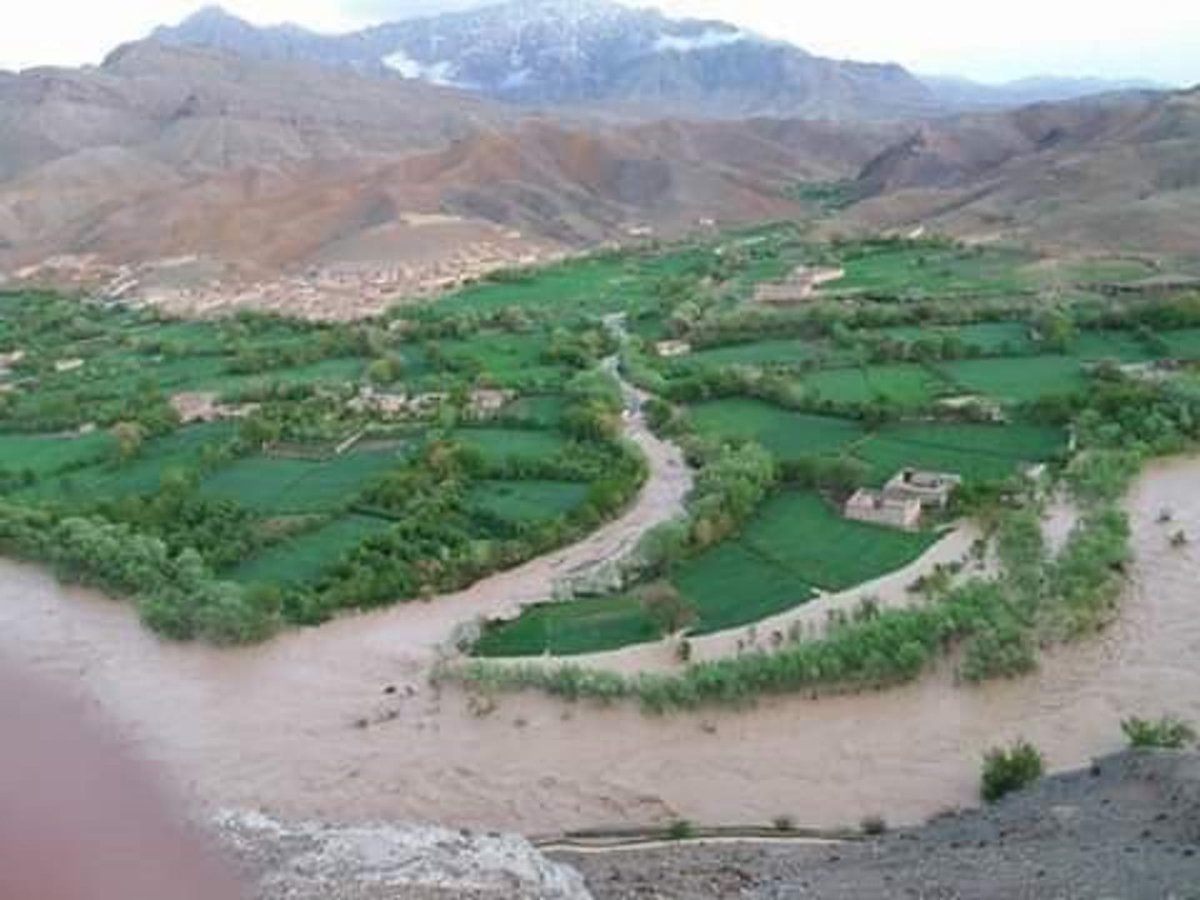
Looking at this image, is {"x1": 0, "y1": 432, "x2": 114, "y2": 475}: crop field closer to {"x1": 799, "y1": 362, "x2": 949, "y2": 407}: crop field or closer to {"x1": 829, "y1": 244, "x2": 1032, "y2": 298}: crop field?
{"x1": 799, "y1": 362, "x2": 949, "y2": 407}: crop field

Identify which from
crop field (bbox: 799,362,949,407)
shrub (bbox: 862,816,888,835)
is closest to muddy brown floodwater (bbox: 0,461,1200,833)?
shrub (bbox: 862,816,888,835)

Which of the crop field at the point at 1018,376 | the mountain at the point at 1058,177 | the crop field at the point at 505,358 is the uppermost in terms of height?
the mountain at the point at 1058,177

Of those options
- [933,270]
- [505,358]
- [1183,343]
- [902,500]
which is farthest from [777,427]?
[933,270]

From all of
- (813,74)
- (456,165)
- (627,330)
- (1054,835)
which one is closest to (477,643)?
(1054,835)

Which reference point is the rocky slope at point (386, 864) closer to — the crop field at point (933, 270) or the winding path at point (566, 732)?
the winding path at point (566, 732)

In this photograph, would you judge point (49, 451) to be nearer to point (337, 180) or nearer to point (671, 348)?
point (671, 348)

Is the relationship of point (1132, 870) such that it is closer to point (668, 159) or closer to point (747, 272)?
point (747, 272)

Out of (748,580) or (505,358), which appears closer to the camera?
(748,580)

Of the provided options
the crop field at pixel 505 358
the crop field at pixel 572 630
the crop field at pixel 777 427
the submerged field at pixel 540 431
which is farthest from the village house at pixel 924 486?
the crop field at pixel 505 358
